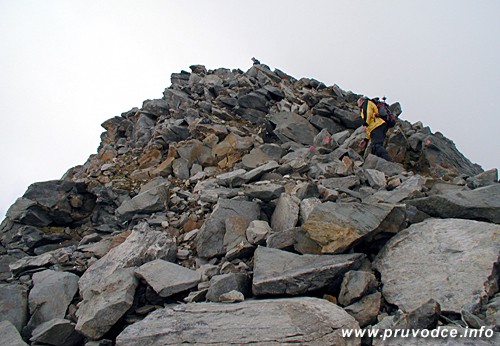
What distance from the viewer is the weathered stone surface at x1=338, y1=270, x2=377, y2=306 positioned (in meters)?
5.96

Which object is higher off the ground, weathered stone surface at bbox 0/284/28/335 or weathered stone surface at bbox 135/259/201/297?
weathered stone surface at bbox 135/259/201/297

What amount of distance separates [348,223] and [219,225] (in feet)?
12.2

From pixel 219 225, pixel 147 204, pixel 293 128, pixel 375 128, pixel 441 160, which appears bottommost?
pixel 219 225

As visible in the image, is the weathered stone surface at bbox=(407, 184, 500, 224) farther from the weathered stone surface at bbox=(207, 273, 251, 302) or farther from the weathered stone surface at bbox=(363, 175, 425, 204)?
the weathered stone surface at bbox=(207, 273, 251, 302)

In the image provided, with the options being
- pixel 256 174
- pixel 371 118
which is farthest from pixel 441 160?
pixel 256 174

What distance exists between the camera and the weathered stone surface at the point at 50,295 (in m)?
7.89

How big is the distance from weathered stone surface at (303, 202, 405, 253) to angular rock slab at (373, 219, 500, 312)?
0.44 m

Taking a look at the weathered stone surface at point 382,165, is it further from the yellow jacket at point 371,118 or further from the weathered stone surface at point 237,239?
the weathered stone surface at point 237,239

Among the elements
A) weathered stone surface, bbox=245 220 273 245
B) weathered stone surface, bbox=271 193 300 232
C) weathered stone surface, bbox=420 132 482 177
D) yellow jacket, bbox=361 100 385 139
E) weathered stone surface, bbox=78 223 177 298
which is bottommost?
weathered stone surface, bbox=78 223 177 298

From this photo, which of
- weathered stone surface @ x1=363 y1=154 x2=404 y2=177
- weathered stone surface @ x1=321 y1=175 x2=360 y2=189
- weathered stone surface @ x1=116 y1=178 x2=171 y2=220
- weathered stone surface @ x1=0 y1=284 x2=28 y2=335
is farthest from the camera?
weathered stone surface @ x1=363 y1=154 x2=404 y2=177

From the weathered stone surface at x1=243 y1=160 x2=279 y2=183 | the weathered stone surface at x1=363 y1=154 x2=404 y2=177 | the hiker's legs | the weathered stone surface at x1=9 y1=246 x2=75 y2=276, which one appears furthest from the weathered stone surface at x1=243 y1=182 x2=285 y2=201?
the hiker's legs

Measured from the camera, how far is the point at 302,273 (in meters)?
6.34

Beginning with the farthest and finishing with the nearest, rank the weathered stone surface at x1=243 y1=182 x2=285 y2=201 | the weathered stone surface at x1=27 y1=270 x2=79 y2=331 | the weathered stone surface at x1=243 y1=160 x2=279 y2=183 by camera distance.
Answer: the weathered stone surface at x1=243 y1=160 x2=279 y2=183, the weathered stone surface at x1=243 y1=182 x2=285 y2=201, the weathered stone surface at x1=27 y1=270 x2=79 y2=331

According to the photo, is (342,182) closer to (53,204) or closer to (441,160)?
(441,160)
